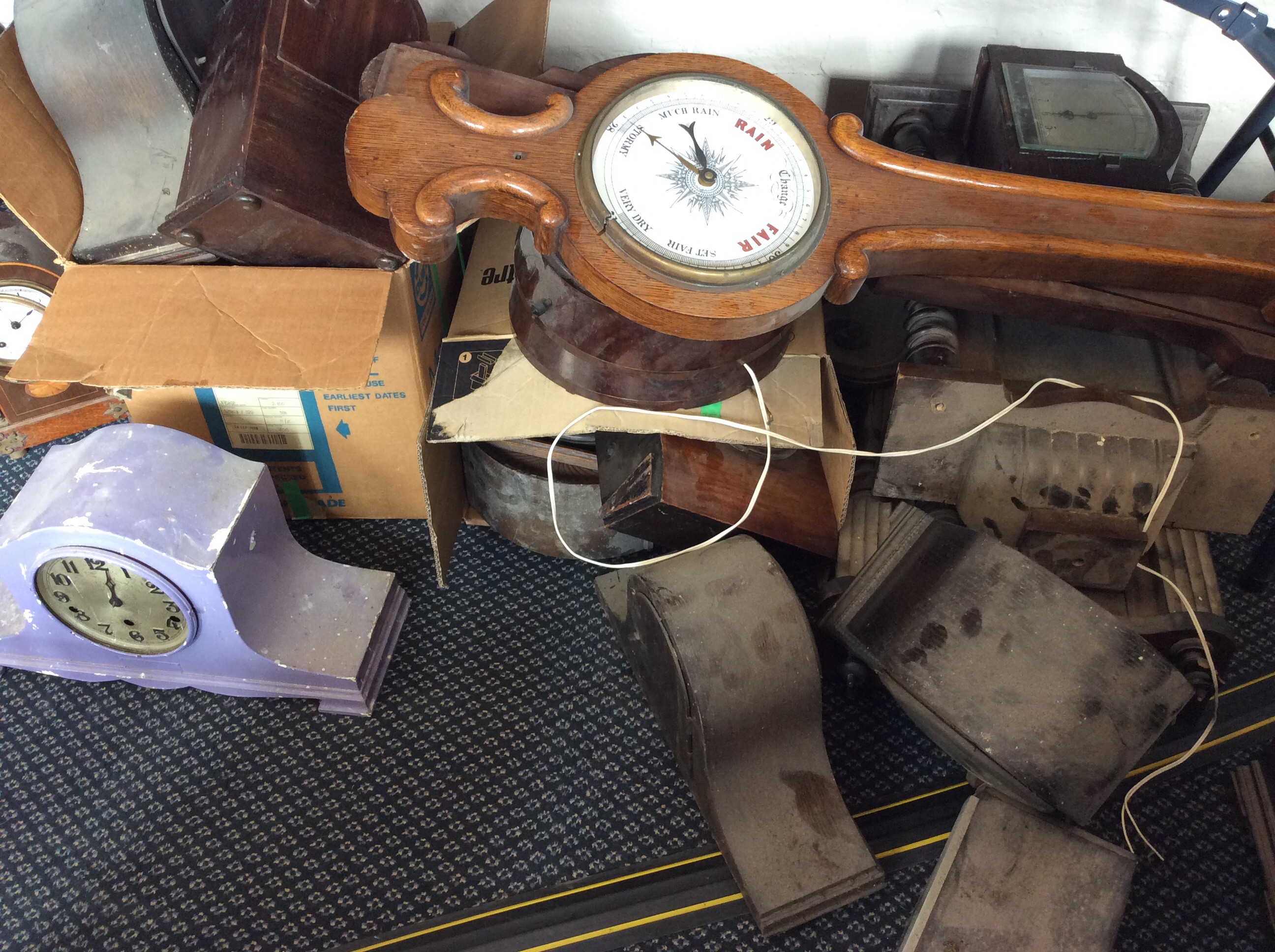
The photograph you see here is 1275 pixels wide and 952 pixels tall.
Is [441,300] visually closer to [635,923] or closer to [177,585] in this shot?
[177,585]

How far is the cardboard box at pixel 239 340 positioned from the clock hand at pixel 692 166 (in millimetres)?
432

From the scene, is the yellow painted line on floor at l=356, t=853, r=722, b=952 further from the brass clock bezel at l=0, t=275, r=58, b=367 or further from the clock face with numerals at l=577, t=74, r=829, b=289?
the brass clock bezel at l=0, t=275, r=58, b=367

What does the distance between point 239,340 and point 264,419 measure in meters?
0.32

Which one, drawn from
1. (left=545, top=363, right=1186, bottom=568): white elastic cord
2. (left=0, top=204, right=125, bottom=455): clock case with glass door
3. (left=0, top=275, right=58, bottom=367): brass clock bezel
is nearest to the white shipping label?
(left=0, top=204, right=125, bottom=455): clock case with glass door

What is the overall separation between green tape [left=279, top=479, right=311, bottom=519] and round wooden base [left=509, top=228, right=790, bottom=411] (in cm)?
55

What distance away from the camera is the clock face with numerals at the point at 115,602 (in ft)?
4.42

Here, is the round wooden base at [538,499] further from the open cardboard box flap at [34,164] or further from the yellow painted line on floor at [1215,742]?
the yellow painted line on floor at [1215,742]

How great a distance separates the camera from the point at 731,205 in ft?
3.75

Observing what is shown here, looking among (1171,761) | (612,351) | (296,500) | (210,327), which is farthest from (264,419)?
(1171,761)

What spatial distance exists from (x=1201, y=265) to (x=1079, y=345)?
0.34 meters

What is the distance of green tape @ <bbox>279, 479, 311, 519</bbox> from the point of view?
1688mm

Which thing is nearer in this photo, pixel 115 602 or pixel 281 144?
pixel 281 144

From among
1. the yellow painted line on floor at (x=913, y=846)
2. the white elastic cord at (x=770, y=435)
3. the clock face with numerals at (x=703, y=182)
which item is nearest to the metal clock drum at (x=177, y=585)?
the white elastic cord at (x=770, y=435)

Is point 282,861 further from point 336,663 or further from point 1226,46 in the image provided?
point 1226,46
